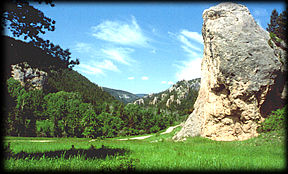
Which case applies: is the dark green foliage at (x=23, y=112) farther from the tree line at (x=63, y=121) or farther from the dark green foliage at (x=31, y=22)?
the dark green foliage at (x=31, y=22)

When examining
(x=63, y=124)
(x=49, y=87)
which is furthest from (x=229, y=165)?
(x=49, y=87)

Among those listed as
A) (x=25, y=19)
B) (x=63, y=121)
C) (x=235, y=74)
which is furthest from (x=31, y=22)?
(x=63, y=121)

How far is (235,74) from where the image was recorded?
1509 centimetres

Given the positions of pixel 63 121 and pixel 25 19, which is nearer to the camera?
pixel 25 19

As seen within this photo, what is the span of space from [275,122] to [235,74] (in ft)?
14.5

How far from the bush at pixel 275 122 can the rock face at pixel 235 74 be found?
584 millimetres

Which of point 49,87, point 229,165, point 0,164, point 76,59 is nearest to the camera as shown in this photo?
point 0,164

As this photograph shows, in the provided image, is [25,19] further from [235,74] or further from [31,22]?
[235,74]

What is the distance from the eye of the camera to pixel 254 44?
49.7 feet

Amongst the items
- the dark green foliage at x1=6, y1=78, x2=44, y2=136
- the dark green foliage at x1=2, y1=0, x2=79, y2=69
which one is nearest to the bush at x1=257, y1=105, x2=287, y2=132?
the dark green foliage at x1=2, y1=0, x2=79, y2=69

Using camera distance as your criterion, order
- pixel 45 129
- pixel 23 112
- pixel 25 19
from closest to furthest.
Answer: pixel 25 19 < pixel 23 112 < pixel 45 129

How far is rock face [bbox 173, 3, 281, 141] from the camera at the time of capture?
48.1 ft

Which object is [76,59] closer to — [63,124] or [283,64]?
[283,64]

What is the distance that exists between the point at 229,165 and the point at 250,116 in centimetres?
1080
